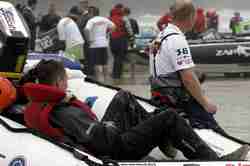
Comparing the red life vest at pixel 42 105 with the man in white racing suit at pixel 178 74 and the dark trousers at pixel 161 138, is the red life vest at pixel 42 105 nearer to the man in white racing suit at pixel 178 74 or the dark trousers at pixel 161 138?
the dark trousers at pixel 161 138

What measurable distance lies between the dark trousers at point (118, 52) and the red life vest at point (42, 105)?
11.7 meters

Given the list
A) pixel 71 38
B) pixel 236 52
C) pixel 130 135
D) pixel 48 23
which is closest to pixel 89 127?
pixel 130 135

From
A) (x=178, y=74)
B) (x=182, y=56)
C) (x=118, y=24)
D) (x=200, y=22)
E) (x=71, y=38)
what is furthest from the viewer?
(x=200, y=22)

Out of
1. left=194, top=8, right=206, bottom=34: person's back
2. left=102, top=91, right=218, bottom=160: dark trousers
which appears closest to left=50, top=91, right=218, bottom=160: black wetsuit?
left=102, top=91, right=218, bottom=160: dark trousers

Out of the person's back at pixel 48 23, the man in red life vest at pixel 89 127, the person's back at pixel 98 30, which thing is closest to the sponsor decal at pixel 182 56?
the man in red life vest at pixel 89 127

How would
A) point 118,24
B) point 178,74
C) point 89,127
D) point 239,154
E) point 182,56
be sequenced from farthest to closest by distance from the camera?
1. point 118,24
2. point 178,74
3. point 182,56
4. point 239,154
5. point 89,127

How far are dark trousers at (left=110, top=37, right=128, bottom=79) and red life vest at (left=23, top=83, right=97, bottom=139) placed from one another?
38.4 feet

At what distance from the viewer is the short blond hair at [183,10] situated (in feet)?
24.3

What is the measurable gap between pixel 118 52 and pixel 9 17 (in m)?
11.3

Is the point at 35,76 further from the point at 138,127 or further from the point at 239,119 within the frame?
the point at 239,119

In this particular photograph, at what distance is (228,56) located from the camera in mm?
18219

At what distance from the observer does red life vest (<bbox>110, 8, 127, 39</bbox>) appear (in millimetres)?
18469

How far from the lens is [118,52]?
1866cm

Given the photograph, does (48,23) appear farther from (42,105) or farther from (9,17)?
(42,105)
